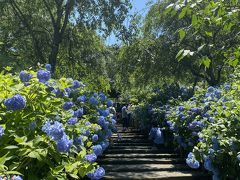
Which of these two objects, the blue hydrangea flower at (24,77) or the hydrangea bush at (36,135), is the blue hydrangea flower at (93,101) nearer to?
the hydrangea bush at (36,135)

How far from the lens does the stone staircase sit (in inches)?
273

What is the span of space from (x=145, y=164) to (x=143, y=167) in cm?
50

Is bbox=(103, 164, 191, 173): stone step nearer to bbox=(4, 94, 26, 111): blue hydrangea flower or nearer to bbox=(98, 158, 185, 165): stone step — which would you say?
bbox=(98, 158, 185, 165): stone step

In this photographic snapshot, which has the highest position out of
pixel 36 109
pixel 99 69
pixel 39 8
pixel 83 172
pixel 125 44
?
pixel 39 8

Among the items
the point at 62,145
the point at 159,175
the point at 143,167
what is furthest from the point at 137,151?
the point at 62,145

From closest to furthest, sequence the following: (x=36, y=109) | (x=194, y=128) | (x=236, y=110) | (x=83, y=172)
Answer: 1. (x=83, y=172)
2. (x=36, y=109)
3. (x=236, y=110)
4. (x=194, y=128)

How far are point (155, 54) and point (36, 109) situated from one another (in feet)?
36.1

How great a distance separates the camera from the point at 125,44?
13.7m

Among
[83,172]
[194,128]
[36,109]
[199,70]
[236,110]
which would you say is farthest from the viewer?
[199,70]

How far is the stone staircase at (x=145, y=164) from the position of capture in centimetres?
695

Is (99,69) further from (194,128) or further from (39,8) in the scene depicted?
(194,128)

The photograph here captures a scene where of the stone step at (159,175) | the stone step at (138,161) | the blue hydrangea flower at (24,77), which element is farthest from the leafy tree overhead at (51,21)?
the blue hydrangea flower at (24,77)

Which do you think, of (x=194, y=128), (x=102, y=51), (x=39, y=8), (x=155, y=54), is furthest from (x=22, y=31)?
(x=194, y=128)

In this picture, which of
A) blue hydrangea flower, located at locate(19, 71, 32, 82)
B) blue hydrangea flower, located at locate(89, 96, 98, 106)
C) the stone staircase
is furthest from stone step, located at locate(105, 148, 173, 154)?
blue hydrangea flower, located at locate(19, 71, 32, 82)
